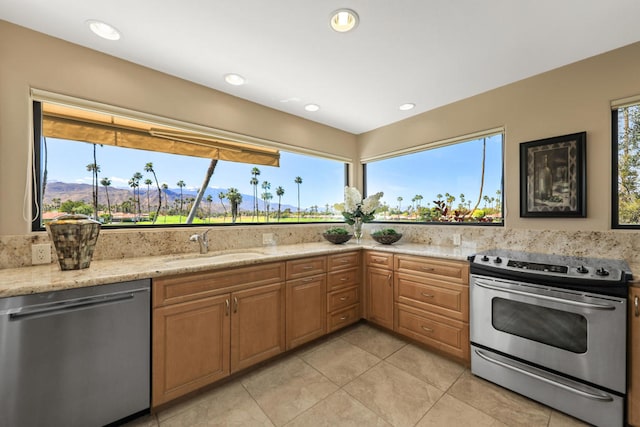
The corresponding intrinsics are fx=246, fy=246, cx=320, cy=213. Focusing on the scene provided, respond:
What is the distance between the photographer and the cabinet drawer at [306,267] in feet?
7.26

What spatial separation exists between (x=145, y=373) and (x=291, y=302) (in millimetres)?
1089

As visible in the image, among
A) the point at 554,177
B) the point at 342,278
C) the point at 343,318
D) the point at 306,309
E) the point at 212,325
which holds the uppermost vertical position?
the point at 554,177

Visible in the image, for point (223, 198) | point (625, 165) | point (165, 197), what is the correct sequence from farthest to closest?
point (223, 198) < point (165, 197) < point (625, 165)

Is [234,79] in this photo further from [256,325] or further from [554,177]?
[554,177]

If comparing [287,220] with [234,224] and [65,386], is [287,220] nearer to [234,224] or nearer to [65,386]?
[234,224]

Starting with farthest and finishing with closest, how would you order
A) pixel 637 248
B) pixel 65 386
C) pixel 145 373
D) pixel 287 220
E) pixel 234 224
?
pixel 287 220
pixel 234 224
pixel 637 248
pixel 145 373
pixel 65 386

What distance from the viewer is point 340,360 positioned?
7.11 ft

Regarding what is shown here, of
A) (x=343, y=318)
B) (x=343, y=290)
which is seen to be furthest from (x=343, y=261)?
(x=343, y=318)

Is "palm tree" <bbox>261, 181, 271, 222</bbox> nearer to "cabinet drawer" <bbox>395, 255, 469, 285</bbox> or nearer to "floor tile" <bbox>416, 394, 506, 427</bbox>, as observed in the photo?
"cabinet drawer" <bbox>395, 255, 469, 285</bbox>

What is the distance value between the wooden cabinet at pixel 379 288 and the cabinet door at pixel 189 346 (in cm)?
155

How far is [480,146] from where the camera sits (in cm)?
265

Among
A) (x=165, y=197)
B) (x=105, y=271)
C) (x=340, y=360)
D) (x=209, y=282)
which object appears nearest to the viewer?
(x=105, y=271)

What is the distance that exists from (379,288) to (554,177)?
1828 millimetres

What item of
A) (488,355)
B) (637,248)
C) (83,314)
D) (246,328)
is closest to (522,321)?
(488,355)
